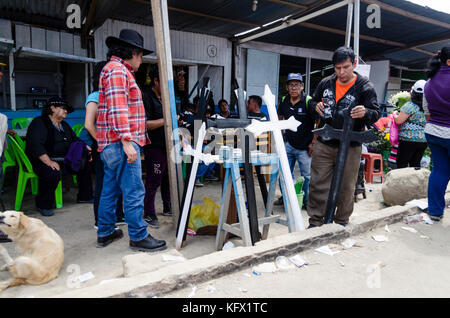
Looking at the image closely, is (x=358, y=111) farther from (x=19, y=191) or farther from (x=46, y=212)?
(x=19, y=191)

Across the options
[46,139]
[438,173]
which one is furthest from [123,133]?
[438,173]

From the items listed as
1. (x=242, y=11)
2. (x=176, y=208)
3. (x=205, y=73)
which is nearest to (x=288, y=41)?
(x=205, y=73)

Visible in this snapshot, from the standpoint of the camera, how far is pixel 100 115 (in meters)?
2.96

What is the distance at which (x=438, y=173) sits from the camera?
370cm

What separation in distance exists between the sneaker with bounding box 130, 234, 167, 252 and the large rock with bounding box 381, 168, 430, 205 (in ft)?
11.0

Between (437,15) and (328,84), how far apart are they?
596 centimetres

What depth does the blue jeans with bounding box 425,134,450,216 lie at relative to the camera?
3.65 m

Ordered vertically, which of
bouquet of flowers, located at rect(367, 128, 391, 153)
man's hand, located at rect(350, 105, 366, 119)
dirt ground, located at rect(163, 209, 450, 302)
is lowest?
dirt ground, located at rect(163, 209, 450, 302)

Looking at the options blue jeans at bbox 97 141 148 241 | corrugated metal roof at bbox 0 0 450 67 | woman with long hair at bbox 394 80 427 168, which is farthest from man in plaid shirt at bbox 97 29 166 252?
woman with long hair at bbox 394 80 427 168

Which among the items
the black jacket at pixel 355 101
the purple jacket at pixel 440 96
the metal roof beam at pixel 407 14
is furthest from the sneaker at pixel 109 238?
the metal roof beam at pixel 407 14

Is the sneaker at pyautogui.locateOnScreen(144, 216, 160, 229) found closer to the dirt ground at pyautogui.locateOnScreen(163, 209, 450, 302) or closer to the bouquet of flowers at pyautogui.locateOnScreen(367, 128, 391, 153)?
the dirt ground at pyautogui.locateOnScreen(163, 209, 450, 302)

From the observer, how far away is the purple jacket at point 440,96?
3480 mm

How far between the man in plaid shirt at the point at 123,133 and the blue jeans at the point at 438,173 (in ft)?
9.85

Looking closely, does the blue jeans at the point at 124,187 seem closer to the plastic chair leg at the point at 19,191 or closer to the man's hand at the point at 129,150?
the man's hand at the point at 129,150
